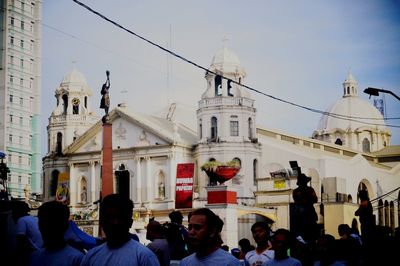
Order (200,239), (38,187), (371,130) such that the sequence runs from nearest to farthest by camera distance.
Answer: (200,239), (38,187), (371,130)

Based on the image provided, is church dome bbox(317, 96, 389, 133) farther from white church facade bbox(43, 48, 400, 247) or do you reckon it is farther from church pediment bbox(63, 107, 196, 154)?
church pediment bbox(63, 107, 196, 154)

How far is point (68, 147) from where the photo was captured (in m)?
56.1

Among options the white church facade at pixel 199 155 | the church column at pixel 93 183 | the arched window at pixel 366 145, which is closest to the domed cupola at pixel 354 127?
the arched window at pixel 366 145

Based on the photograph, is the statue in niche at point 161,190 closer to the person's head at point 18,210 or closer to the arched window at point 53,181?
the arched window at point 53,181

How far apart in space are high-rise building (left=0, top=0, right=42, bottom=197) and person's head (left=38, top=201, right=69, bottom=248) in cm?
5139

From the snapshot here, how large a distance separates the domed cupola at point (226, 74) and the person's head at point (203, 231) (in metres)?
44.8

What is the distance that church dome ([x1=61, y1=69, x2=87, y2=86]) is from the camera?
193 ft

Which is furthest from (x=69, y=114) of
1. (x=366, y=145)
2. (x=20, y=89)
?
(x=366, y=145)

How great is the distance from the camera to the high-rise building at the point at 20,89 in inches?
2222

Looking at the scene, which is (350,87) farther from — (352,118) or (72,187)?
(72,187)

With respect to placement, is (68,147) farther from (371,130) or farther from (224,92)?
(371,130)

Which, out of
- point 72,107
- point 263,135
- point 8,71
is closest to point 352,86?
point 263,135

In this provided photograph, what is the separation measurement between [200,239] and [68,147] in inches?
2028

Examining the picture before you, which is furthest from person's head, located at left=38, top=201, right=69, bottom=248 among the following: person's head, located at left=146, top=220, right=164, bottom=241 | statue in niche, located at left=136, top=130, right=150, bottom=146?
statue in niche, located at left=136, top=130, right=150, bottom=146
